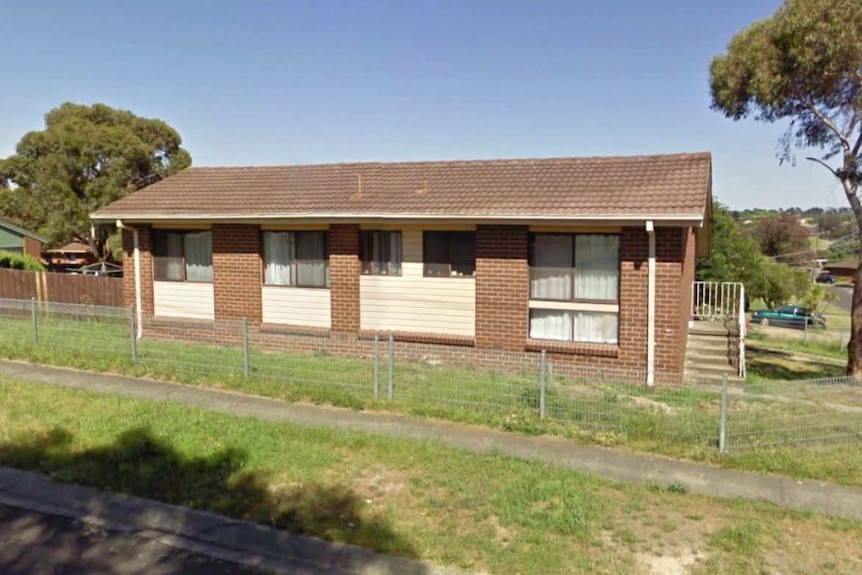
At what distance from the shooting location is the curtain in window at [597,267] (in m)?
10.7

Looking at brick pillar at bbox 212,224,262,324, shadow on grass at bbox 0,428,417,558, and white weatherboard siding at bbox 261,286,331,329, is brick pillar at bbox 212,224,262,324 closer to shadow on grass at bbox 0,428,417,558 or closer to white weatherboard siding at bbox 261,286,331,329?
white weatherboard siding at bbox 261,286,331,329

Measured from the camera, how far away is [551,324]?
36.6 ft

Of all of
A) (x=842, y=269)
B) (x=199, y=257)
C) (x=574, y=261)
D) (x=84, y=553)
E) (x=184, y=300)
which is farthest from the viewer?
(x=842, y=269)

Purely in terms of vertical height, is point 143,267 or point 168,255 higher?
point 168,255

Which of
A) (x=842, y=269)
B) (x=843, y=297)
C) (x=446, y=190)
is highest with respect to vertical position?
(x=446, y=190)

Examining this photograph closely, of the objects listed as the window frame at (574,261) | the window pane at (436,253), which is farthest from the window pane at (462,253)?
the window frame at (574,261)

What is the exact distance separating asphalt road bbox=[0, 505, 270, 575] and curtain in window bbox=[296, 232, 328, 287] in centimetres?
791

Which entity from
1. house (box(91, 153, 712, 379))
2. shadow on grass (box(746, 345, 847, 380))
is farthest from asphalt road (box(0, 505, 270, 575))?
shadow on grass (box(746, 345, 847, 380))

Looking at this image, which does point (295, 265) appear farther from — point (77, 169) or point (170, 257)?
point (77, 169)

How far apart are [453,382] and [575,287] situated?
148 inches

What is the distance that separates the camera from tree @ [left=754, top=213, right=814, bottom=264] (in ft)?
264

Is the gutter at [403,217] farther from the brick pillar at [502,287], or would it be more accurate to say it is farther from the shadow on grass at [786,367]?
the shadow on grass at [786,367]

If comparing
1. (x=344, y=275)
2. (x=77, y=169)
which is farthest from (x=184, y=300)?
(x=77, y=169)

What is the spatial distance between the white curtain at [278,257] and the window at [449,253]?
10.1ft
